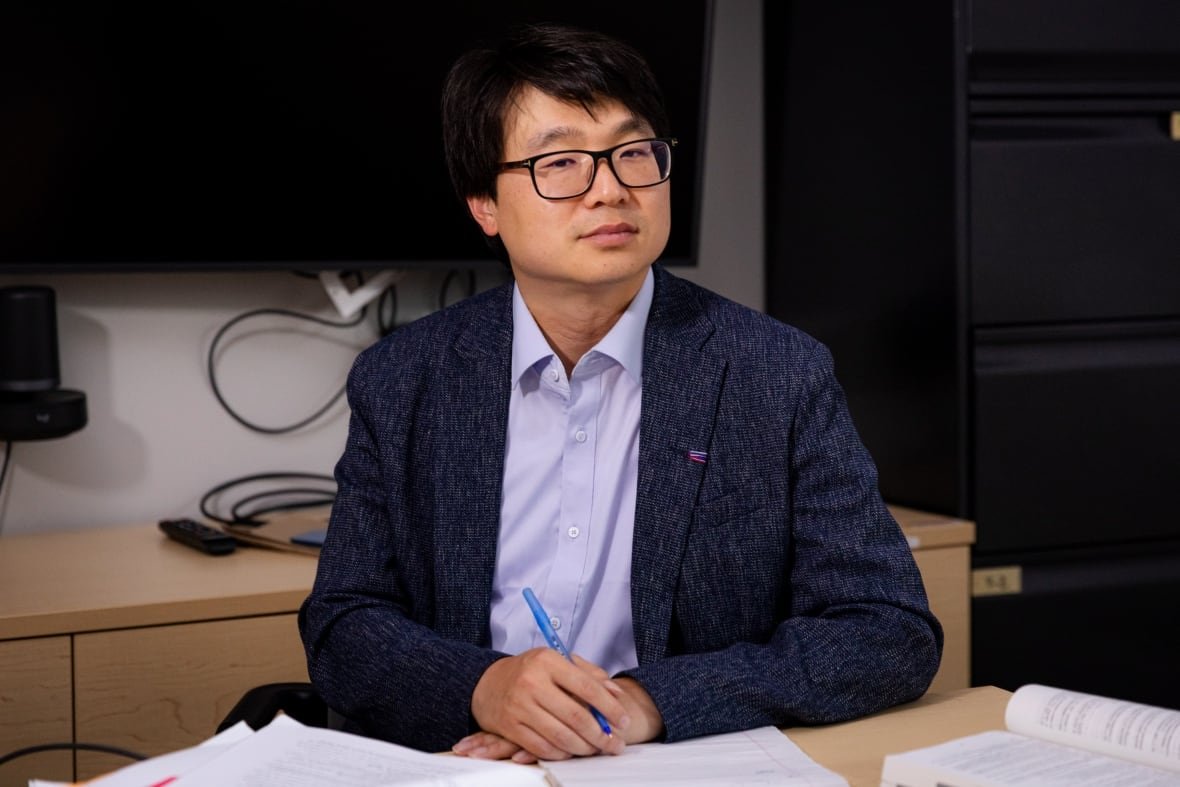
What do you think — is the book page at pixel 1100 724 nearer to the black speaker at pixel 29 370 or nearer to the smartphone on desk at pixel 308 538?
the smartphone on desk at pixel 308 538

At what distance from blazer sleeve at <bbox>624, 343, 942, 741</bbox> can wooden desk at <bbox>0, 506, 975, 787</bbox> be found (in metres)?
0.79

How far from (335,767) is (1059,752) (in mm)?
553

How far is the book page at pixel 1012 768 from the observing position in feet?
3.18

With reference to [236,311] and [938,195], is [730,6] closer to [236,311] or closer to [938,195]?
[938,195]

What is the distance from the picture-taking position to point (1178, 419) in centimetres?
250

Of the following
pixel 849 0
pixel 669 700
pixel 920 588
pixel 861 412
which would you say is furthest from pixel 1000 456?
pixel 669 700

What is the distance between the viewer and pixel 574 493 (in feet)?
4.99

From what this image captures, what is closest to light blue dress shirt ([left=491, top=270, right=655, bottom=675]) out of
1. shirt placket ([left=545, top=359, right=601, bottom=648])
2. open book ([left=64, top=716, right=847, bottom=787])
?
shirt placket ([left=545, top=359, right=601, bottom=648])

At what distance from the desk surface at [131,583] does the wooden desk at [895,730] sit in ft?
3.38

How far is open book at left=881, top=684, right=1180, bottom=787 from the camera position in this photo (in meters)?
0.98

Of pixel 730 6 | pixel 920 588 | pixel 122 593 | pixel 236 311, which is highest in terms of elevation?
pixel 730 6

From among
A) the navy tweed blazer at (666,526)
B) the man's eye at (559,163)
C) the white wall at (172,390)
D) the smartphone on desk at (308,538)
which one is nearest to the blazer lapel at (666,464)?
the navy tweed blazer at (666,526)

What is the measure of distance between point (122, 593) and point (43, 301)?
1.85 feet

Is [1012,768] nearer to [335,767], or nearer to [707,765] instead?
[707,765]
